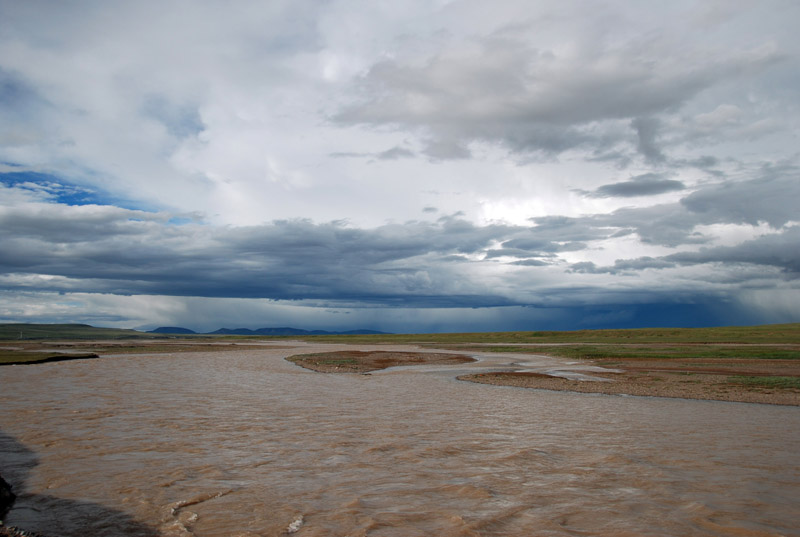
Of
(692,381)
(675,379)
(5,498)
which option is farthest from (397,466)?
(675,379)

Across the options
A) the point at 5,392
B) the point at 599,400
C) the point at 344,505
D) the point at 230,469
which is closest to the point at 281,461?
the point at 230,469

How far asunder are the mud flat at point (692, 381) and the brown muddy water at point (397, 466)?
300 cm

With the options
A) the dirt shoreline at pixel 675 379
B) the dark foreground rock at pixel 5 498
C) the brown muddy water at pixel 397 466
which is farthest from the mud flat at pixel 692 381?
the dark foreground rock at pixel 5 498

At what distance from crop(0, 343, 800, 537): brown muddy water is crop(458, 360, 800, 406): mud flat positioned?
9.84 ft

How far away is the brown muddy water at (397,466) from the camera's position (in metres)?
11.0

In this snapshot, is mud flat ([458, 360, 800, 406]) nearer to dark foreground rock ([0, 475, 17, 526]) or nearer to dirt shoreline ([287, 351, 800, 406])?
dirt shoreline ([287, 351, 800, 406])

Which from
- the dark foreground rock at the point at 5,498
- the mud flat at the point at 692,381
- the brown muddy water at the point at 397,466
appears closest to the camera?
the dark foreground rock at the point at 5,498

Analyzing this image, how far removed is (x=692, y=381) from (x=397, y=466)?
28698 mm

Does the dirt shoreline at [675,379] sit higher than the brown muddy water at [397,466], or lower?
lower

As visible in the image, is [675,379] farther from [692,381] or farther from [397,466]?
[397,466]

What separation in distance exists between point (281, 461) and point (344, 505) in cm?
448

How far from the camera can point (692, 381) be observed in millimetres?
36312

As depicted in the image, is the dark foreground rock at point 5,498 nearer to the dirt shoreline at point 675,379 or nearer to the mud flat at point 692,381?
the dirt shoreline at point 675,379

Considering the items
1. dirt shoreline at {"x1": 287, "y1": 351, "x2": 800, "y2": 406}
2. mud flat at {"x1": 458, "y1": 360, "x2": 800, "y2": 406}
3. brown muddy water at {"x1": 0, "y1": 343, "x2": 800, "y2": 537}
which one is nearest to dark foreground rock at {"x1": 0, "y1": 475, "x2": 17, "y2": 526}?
brown muddy water at {"x1": 0, "y1": 343, "x2": 800, "y2": 537}
